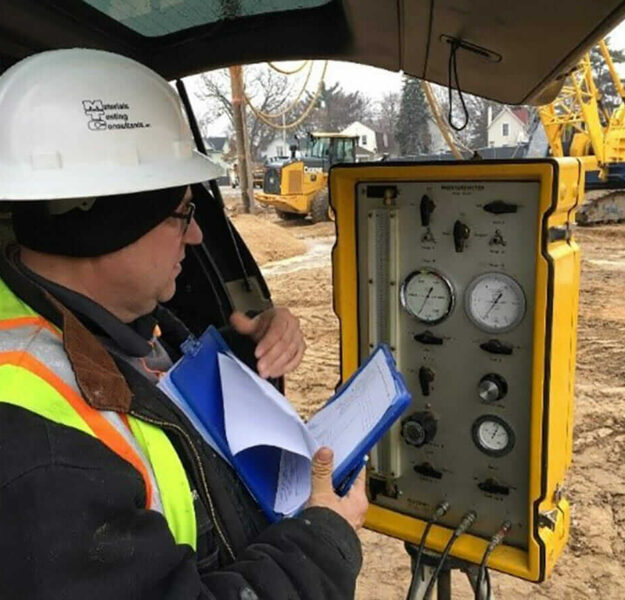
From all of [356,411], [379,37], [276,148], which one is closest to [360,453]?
[356,411]

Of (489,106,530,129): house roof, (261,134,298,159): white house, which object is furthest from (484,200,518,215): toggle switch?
(261,134,298,159): white house

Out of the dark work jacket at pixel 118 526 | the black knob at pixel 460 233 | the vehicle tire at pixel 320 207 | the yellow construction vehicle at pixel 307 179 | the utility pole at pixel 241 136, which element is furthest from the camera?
the vehicle tire at pixel 320 207

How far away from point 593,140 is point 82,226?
47.9ft

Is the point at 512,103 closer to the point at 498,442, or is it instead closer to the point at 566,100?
the point at 498,442

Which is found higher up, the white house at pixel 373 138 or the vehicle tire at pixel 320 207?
the white house at pixel 373 138

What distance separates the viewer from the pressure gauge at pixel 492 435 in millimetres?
2027

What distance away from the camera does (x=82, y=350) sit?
1.08m

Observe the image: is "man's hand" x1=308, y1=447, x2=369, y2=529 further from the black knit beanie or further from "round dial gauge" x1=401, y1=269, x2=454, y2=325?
"round dial gauge" x1=401, y1=269, x2=454, y2=325

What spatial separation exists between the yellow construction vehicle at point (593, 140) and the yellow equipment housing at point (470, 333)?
12.7 meters

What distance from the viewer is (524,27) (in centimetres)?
165

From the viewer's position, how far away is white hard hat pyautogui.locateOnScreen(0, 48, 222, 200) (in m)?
1.17

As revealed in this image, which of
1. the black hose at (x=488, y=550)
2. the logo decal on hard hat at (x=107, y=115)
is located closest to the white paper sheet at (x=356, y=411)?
the black hose at (x=488, y=550)

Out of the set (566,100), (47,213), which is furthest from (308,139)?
(47,213)

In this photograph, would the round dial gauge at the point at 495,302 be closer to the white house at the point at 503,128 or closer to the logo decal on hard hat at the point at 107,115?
the logo decal on hard hat at the point at 107,115
